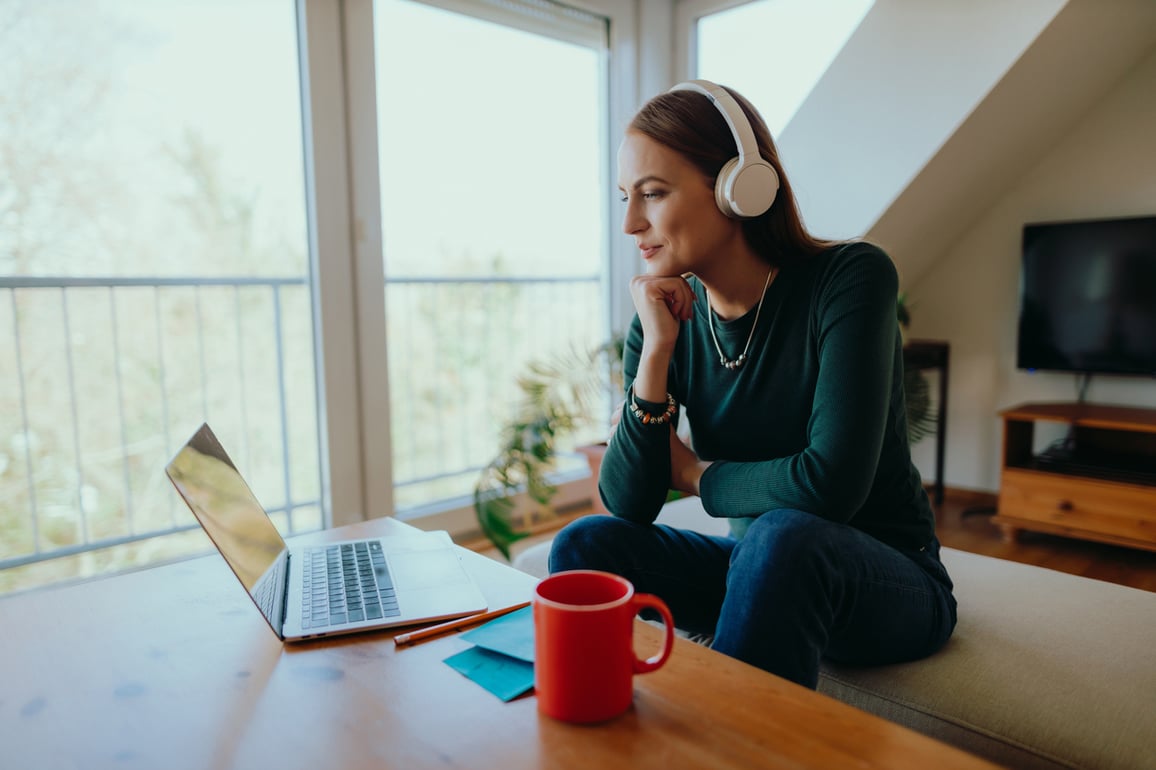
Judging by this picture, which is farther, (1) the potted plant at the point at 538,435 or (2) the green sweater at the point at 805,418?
(1) the potted plant at the point at 538,435

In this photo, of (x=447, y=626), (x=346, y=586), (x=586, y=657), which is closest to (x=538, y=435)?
(x=346, y=586)

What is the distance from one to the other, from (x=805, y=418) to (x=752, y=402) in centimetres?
8

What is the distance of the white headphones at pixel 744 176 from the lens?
109 cm

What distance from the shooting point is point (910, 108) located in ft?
8.48

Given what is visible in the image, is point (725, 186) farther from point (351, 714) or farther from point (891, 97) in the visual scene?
point (891, 97)

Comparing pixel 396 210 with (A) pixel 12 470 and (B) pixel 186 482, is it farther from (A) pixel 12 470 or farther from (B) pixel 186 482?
(B) pixel 186 482

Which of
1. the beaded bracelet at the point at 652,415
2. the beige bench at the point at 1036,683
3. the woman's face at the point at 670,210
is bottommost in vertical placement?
the beige bench at the point at 1036,683

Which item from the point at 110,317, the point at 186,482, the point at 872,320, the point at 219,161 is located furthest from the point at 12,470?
the point at 872,320

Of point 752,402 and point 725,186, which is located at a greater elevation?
point 725,186

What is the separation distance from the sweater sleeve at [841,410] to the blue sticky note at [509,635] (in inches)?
14.4

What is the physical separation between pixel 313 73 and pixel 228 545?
184 cm

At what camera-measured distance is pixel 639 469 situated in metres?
1.13

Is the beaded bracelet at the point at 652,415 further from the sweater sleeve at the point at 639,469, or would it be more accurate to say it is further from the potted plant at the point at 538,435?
the potted plant at the point at 538,435

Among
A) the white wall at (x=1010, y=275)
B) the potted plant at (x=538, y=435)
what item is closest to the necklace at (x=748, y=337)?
the potted plant at (x=538, y=435)
